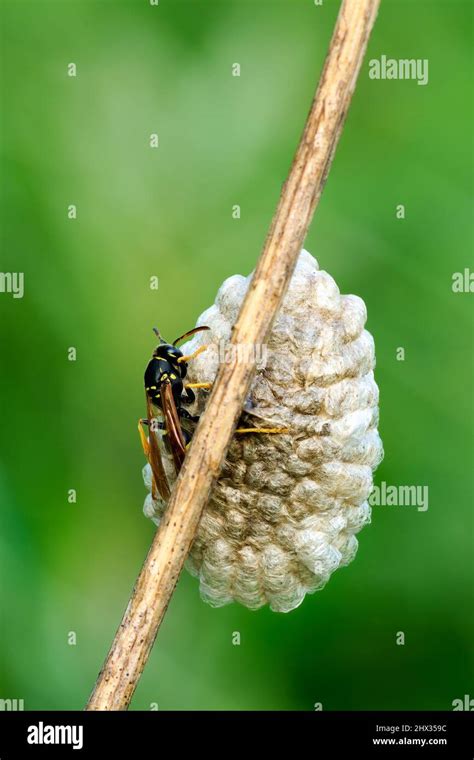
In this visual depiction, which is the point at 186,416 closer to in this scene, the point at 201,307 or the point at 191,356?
the point at 191,356

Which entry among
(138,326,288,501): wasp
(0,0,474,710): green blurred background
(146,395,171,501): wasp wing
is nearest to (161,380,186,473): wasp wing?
(138,326,288,501): wasp

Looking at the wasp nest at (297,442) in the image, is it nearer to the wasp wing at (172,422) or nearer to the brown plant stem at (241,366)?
the wasp wing at (172,422)

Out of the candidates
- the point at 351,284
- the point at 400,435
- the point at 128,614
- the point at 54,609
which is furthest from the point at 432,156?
the point at 128,614

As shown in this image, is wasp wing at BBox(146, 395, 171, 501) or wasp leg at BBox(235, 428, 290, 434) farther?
wasp wing at BBox(146, 395, 171, 501)

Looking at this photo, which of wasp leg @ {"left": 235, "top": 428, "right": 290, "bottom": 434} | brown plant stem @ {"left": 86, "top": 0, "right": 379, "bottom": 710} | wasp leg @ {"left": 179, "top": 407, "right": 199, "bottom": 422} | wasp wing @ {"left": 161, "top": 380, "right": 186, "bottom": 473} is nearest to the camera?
brown plant stem @ {"left": 86, "top": 0, "right": 379, "bottom": 710}

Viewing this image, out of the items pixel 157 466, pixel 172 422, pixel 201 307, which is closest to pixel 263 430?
pixel 172 422

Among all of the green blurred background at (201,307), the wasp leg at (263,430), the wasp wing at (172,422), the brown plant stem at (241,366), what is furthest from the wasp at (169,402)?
the green blurred background at (201,307)

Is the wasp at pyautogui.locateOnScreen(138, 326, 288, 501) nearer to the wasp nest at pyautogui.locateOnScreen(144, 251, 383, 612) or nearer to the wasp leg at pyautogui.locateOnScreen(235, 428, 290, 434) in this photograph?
the wasp nest at pyautogui.locateOnScreen(144, 251, 383, 612)
